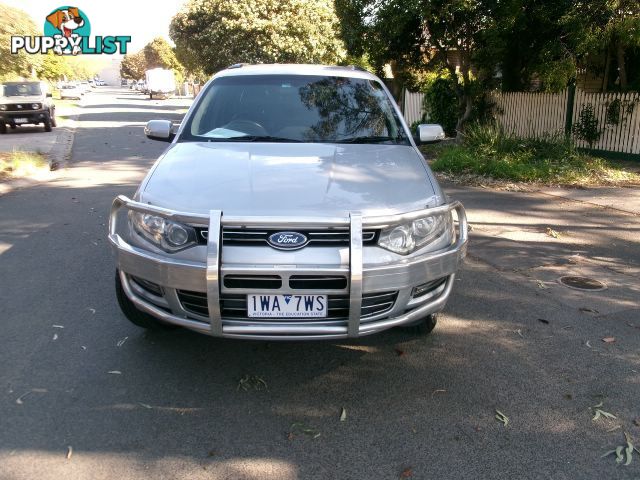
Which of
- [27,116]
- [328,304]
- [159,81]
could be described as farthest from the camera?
[159,81]

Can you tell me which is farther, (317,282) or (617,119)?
(617,119)

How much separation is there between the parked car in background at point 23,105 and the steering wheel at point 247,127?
60.3ft

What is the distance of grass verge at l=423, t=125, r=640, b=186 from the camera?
10.6m

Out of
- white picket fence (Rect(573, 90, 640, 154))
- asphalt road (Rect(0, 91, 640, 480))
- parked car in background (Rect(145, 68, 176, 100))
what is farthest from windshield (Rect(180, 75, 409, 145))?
parked car in background (Rect(145, 68, 176, 100))

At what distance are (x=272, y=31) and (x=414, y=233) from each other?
23555mm

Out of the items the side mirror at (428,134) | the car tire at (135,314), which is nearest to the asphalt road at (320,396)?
the car tire at (135,314)

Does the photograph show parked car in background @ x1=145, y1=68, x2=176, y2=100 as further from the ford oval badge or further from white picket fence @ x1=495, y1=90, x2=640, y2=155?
the ford oval badge

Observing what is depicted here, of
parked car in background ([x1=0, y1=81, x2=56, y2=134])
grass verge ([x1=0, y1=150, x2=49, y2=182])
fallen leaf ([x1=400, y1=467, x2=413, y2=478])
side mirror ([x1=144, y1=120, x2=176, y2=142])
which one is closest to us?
fallen leaf ([x1=400, y1=467, x2=413, y2=478])

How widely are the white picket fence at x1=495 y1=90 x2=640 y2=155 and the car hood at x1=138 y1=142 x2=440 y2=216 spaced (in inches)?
410

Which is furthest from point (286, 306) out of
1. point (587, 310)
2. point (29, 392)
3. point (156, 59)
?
point (156, 59)

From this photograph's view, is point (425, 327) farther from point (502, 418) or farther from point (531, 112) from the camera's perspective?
point (531, 112)

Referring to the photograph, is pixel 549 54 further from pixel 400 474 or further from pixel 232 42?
pixel 232 42

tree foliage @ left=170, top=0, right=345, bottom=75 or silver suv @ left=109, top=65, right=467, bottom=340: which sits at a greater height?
tree foliage @ left=170, top=0, right=345, bottom=75

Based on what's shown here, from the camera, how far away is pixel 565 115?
13781mm
